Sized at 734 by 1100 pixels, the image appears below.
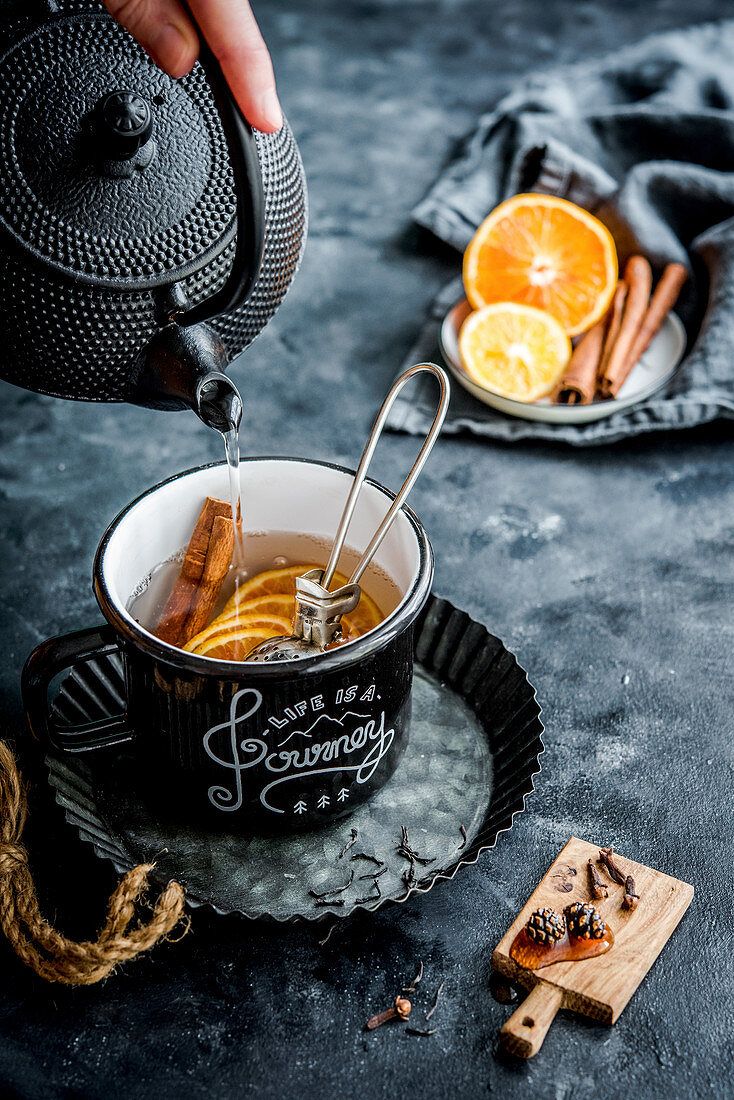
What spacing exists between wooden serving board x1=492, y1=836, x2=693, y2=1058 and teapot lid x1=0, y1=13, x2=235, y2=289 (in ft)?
1.40

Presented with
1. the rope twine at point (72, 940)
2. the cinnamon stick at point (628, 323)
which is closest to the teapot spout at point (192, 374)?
the rope twine at point (72, 940)

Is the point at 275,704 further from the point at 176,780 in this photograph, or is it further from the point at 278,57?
the point at 278,57

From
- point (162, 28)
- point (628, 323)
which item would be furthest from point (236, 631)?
point (628, 323)

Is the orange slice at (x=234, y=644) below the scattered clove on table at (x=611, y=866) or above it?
above

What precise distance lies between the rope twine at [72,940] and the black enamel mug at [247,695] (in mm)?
61

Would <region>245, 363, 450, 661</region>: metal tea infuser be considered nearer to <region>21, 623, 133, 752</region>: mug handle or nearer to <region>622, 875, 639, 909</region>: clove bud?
<region>21, 623, 133, 752</region>: mug handle

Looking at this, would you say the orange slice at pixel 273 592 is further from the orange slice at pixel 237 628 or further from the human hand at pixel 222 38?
the human hand at pixel 222 38

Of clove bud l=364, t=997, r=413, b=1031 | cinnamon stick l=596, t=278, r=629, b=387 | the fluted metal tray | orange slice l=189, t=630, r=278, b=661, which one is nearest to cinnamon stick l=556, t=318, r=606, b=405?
cinnamon stick l=596, t=278, r=629, b=387

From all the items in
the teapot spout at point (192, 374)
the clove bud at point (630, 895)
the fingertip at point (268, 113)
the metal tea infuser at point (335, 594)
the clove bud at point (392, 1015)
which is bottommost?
the clove bud at point (392, 1015)

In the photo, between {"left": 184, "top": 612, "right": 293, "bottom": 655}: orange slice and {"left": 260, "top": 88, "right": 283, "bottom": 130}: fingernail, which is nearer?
{"left": 260, "top": 88, "right": 283, "bottom": 130}: fingernail

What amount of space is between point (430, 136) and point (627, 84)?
32 cm

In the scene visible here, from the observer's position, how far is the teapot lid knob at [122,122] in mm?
547

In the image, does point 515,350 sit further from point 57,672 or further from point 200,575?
point 57,672

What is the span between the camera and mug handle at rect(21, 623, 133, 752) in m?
0.57
